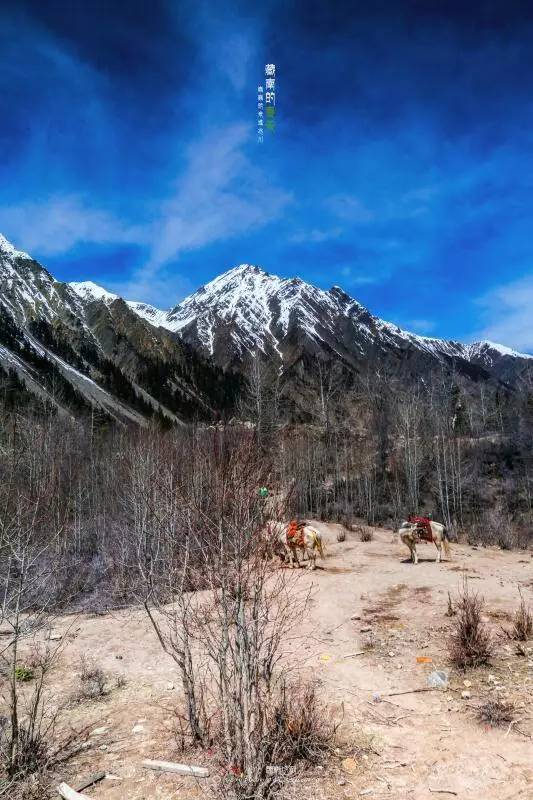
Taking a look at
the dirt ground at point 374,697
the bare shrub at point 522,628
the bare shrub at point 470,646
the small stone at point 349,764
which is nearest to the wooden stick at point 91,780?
the dirt ground at point 374,697

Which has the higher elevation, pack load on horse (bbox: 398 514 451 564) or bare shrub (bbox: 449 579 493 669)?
pack load on horse (bbox: 398 514 451 564)

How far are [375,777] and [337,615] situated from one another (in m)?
6.14

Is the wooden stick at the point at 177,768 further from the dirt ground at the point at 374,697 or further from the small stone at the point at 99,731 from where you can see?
the small stone at the point at 99,731

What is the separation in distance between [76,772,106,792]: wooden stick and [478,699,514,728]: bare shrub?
4.66 metres

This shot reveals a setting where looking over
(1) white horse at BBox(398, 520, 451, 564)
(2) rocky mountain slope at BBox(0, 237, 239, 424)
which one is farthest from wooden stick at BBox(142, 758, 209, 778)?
(2) rocky mountain slope at BBox(0, 237, 239, 424)

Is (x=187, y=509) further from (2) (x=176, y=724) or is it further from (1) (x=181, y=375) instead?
(1) (x=181, y=375)

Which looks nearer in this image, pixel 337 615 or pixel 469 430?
pixel 337 615

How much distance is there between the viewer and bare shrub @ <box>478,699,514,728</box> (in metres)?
5.90

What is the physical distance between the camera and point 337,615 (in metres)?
11.2

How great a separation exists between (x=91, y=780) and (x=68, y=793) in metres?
0.37

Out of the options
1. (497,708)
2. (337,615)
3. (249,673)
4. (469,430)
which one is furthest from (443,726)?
(469,430)

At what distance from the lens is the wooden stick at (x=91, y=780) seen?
5.16 meters

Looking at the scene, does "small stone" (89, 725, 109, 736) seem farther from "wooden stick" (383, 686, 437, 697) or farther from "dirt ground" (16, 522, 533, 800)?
"wooden stick" (383, 686, 437, 697)

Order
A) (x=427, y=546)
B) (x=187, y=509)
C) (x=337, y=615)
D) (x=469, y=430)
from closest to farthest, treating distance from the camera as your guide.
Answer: (x=187, y=509) < (x=337, y=615) < (x=427, y=546) < (x=469, y=430)
